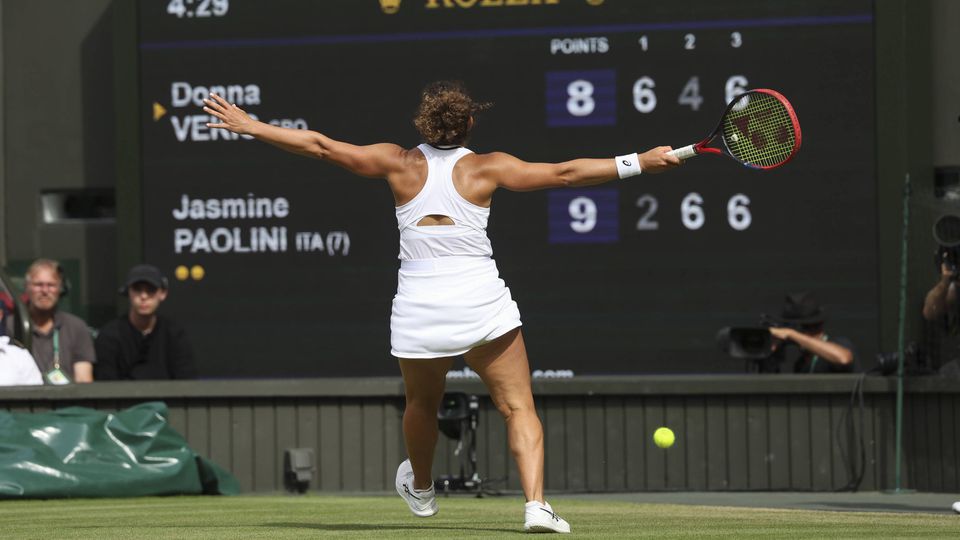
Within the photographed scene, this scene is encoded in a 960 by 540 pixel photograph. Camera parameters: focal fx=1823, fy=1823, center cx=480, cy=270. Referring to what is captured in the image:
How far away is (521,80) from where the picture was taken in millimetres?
12250

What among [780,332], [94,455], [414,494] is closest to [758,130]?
[414,494]

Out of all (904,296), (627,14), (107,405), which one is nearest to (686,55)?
(627,14)

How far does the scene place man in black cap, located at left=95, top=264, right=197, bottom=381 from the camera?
12020 millimetres

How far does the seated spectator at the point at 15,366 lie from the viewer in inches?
472

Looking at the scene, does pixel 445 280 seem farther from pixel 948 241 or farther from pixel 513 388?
pixel 948 241

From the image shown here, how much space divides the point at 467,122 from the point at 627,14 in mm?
4925

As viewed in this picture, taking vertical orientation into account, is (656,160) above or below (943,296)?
above

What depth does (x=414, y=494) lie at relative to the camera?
7.96m

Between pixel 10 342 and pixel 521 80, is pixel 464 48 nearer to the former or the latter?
pixel 521 80

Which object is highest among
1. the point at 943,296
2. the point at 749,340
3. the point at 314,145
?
the point at 314,145

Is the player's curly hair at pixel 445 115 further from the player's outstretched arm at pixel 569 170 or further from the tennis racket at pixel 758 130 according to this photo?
the tennis racket at pixel 758 130

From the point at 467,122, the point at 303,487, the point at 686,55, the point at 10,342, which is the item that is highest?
the point at 686,55

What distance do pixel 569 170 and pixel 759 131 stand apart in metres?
0.96

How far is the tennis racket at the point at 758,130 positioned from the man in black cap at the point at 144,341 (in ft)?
17.5
